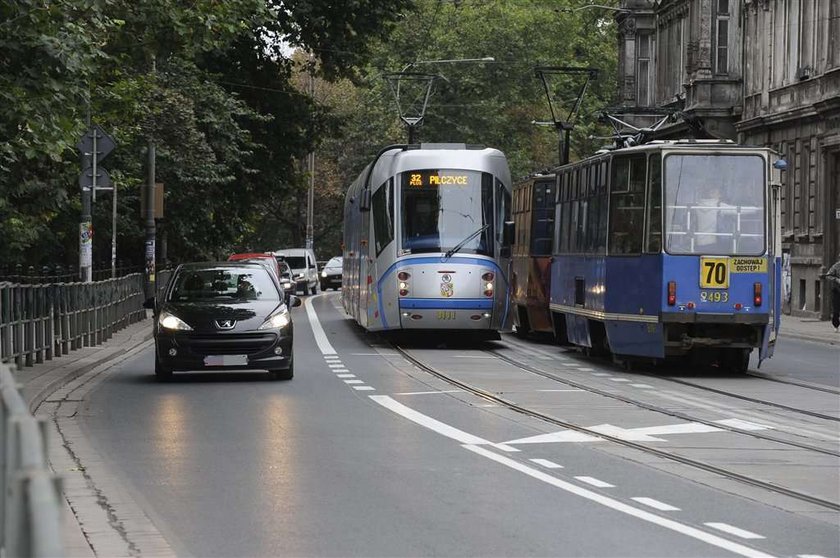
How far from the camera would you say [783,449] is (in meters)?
14.3

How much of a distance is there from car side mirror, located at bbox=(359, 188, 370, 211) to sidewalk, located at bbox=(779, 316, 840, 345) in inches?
409

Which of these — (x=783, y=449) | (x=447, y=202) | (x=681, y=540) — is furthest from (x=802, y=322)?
(x=681, y=540)

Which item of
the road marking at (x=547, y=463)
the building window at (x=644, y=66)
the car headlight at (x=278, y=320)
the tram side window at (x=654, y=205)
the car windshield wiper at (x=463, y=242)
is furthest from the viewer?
the building window at (x=644, y=66)

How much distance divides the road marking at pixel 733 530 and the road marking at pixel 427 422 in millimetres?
4576

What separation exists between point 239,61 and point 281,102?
1.87 m

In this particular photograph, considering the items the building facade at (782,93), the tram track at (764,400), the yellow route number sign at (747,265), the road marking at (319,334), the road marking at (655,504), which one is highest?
the building facade at (782,93)

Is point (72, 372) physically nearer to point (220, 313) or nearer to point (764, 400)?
point (220, 313)

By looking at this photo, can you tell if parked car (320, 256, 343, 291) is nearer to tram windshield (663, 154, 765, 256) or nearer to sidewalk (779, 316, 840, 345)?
sidewalk (779, 316, 840, 345)

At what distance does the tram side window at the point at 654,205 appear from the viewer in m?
23.3

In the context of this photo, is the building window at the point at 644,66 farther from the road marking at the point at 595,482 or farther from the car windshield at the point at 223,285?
the road marking at the point at 595,482

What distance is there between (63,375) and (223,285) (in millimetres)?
2367

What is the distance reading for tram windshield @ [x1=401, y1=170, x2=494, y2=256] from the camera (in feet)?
98.1

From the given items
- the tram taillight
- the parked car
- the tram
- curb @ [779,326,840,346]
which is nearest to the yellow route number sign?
the tram taillight

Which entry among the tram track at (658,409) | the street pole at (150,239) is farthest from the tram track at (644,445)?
the street pole at (150,239)
